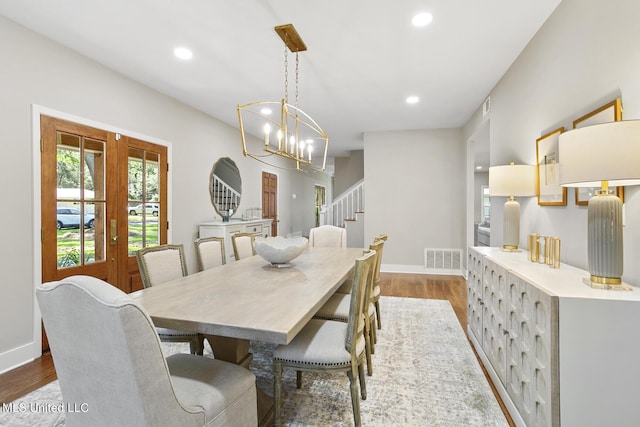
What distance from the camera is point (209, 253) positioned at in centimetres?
286

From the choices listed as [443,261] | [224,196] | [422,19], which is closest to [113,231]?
[224,196]

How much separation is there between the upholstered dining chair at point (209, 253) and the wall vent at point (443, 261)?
4.11 m

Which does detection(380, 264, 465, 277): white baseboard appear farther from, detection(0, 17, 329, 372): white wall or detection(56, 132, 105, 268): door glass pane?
detection(56, 132, 105, 268): door glass pane

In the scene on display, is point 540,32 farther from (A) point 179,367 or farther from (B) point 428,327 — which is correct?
(A) point 179,367

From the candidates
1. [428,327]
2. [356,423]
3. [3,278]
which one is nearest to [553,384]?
[356,423]

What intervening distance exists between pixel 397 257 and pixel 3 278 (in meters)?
5.33

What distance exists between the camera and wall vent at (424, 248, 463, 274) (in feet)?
18.6

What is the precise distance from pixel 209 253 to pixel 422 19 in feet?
8.74

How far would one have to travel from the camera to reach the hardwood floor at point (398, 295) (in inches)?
84.6

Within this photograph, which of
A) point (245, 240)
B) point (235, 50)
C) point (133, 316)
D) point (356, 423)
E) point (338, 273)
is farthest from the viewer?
point (245, 240)

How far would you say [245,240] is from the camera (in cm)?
346

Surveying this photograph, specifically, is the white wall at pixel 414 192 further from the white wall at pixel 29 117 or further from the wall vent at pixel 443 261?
the white wall at pixel 29 117

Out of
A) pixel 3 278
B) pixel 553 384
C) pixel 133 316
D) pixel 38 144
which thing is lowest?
pixel 553 384

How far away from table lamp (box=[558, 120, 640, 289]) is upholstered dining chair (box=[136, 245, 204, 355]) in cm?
225
